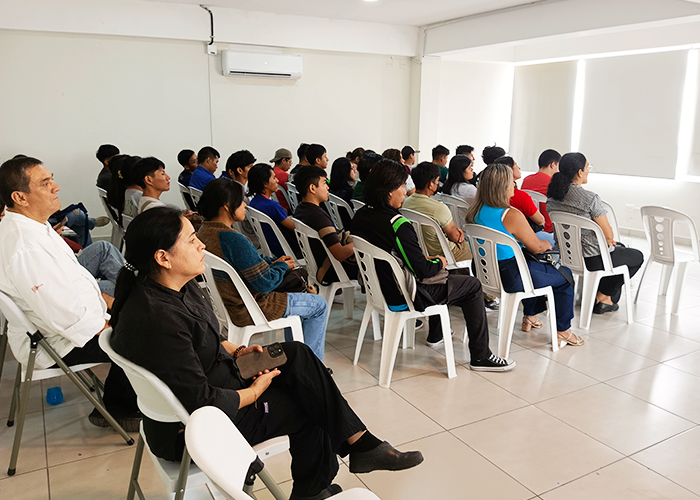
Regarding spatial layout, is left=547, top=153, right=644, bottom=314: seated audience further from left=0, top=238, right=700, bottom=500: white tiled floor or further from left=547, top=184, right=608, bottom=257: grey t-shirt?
left=0, top=238, right=700, bottom=500: white tiled floor

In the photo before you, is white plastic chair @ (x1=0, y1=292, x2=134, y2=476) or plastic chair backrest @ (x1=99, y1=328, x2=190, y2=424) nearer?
plastic chair backrest @ (x1=99, y1=328, x2=190, y2=424)

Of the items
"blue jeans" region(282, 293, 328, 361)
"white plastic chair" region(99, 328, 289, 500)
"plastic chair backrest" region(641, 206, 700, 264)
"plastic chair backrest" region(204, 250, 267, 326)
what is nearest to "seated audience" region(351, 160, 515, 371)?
"blue jeans" region(282, 293, 328, 361)

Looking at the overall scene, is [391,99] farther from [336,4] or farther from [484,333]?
[484,333]

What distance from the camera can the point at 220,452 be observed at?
3.95 feet

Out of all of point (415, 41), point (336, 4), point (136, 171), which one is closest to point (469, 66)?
point (415, 41)

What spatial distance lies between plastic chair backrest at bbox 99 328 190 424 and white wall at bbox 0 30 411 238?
17.6 feet

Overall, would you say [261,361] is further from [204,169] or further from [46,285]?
[204,169]

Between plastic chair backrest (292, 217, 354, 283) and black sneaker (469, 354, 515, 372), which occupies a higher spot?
plastic chair backrest (292, 217, 354, 283)

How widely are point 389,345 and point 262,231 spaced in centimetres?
131

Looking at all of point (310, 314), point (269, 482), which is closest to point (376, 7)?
point (310, 314)

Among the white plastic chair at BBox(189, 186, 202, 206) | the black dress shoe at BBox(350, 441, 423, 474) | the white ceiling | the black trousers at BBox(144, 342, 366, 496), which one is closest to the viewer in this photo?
the black trousers at BBox(144, 342, 366, 496)

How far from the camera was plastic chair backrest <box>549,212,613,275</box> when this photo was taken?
3.59 m

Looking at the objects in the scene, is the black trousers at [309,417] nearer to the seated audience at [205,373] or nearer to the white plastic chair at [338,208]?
the seated audience at [205,373]

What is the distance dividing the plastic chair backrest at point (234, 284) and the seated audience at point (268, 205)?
105 centimetres
